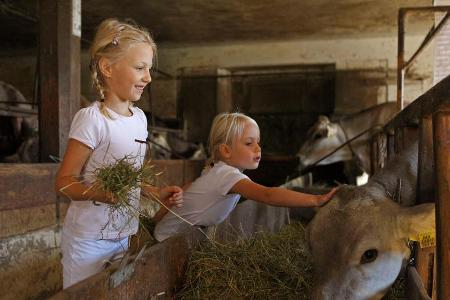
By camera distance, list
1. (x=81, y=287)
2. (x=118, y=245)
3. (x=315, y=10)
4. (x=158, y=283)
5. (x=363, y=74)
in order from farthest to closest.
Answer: (x=363, y=74), (x=315, y=10), (x=118, y=245), (x=158, y=283), (x=81, y=287)

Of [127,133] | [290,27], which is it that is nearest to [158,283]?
[127,133]

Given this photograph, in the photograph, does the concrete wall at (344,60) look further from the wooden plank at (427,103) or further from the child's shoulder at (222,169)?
the child's shoulder at (222,169)

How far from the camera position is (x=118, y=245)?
7.20 feet

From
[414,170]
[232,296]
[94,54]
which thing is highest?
[94,54]

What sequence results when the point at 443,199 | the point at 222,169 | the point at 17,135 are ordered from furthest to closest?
the point at 17,135 < the point at 222,169 < the point at 443,199

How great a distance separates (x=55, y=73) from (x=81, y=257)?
7.97 ft

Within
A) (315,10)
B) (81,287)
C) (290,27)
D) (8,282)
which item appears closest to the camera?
(81,287)

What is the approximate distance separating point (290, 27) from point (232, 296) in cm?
825

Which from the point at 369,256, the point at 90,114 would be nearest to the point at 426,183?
the point at 369,256

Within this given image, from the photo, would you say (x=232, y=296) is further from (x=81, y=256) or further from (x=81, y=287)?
(x=81, y=287)

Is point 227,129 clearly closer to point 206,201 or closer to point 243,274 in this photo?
point 206,201

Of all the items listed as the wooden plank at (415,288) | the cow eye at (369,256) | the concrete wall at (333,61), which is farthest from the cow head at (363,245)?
the concrete wall at (333,61)

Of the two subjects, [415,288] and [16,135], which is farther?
[16,135]

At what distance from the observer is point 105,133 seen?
2.03 metres
